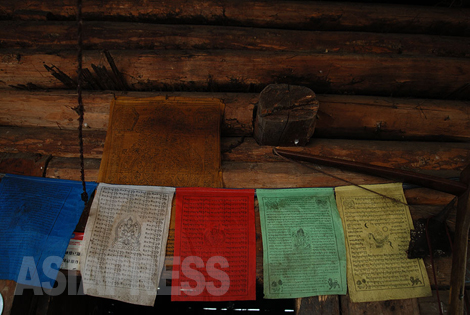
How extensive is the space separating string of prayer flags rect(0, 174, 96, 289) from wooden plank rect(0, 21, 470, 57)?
4.31 ft

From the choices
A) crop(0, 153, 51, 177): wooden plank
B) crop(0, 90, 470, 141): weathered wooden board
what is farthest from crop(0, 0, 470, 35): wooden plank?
crop(0, 153, 51, 177): wooden plank

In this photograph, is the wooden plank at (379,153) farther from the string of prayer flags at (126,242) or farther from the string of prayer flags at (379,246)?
the string of prayer flags at (126,242)

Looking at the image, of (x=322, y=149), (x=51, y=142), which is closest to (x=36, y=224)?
(x=51, y=142)

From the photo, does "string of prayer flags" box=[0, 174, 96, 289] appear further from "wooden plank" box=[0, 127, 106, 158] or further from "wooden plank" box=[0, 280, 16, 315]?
"wooden plank" box=[0, 127, 106, 158]

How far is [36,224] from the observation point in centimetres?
164

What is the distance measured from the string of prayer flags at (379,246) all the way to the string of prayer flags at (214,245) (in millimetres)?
673

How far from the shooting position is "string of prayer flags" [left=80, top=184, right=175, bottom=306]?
154cm

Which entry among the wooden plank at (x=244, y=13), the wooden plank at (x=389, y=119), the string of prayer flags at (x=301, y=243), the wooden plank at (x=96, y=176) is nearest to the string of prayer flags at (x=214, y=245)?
the string of prayer flags at (x=301, y=243)

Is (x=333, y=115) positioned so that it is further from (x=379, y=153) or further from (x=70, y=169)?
(x=70, y=169)

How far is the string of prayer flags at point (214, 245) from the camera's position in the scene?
5.09ft

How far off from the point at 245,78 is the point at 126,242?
61.2 inches

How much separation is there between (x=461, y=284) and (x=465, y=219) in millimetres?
373

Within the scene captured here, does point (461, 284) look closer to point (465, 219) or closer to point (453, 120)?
point (465, 219)

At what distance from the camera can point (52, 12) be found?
2395 millimetres
